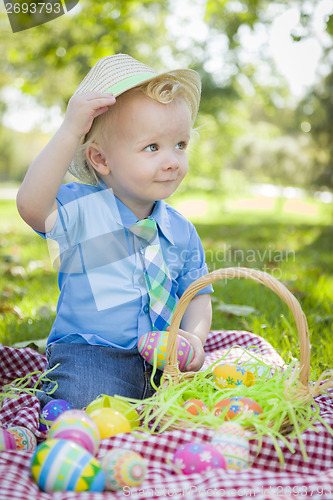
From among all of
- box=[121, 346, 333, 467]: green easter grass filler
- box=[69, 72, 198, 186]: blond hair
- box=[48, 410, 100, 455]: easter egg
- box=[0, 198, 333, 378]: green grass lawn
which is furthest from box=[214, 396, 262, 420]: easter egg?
box=[69, 72, 198, 186]: blond hair

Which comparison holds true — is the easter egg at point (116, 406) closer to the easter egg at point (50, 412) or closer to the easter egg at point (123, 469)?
the easter egg at point (50, 412)

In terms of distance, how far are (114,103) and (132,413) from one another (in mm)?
1113

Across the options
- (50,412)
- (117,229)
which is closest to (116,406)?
(50,412)

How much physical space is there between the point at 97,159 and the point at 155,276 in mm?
532

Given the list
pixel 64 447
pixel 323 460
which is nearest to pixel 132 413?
pixel 64 447

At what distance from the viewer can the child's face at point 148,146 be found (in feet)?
6.44

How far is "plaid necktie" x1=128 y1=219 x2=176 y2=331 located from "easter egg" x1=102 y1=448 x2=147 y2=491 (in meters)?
0.81

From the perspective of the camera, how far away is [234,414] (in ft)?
5.22

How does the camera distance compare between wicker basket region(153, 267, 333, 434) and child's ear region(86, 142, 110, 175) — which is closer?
wicker basket region(153, 267, 333, 434)

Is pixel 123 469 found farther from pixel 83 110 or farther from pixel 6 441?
pixel 83 110

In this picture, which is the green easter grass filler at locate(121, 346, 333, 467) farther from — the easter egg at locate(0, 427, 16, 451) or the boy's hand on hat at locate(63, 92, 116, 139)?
the boy's hand on hat at locate(63, 92, 116, 139)

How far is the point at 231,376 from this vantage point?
6.19 ft

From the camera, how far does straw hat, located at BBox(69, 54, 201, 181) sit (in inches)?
77.0

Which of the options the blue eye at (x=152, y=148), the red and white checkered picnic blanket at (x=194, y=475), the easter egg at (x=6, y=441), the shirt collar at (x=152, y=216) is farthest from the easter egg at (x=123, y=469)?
the blue eye at (x=152, y=148)
